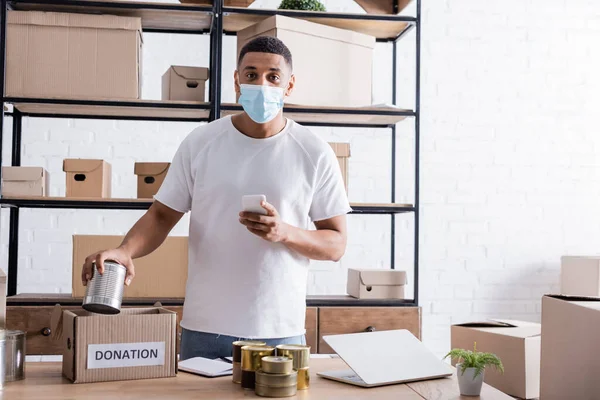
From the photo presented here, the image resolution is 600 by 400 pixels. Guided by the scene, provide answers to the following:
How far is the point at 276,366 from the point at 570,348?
1.94 feet

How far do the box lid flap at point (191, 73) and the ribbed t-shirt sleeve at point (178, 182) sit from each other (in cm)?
110

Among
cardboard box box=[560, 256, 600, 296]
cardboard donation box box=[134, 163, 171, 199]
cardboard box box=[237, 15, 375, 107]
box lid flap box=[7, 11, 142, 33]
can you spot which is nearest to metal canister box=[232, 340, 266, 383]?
cardboard donation box box=[134, 163, 171, 199]

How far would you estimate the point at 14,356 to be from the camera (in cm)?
148

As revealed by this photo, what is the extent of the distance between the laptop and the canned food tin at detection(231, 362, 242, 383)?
0.20 meters

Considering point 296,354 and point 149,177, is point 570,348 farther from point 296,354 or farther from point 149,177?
point 149,177

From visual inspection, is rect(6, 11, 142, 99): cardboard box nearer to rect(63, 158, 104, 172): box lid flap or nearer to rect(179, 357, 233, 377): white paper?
rect(63, 158, 104, 172): box lid flap

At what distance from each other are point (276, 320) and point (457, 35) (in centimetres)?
254

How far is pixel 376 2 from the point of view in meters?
3.25

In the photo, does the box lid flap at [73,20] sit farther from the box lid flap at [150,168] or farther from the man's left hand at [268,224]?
the man's left hand at [268,224]

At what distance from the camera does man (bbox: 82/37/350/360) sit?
188 cm

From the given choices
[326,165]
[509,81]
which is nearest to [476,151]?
[509,81]

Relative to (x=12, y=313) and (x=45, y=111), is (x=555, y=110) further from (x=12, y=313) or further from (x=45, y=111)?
(x=12, y=313)

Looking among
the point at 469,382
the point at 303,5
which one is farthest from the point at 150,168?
the point at 469,382

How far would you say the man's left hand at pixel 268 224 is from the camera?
1625mm
